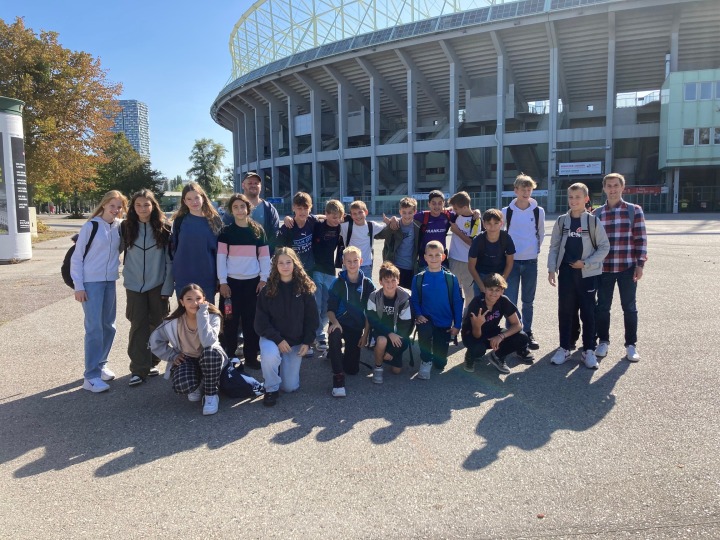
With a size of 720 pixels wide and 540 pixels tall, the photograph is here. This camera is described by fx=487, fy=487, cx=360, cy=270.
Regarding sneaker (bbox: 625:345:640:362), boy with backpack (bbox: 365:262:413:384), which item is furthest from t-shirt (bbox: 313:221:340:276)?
sneaker (bbox: 625:345:640:362)

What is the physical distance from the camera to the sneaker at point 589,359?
4.67 meters

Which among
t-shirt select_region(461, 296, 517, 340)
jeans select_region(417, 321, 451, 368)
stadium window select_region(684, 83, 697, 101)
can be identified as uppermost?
stadium window select_region(684, 83, 697, 101)

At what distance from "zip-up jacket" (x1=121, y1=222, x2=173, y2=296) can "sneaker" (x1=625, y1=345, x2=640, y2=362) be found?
4562 mm

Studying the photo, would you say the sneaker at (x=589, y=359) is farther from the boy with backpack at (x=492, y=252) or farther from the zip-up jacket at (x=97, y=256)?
the zip-up jacket at (x=97, y=256)

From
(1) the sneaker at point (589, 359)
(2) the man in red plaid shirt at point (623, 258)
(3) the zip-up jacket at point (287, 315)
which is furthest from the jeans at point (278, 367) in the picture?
(2) the man in red plaid shirt at point (623, 258)

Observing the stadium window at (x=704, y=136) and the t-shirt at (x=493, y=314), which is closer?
the t-shirt at (x=493, y=314)

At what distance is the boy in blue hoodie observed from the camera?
15.2 ft

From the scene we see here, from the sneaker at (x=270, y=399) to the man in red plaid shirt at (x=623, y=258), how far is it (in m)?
3.29

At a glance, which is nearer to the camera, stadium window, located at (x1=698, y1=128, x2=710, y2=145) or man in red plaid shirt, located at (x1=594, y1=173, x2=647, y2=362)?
man in red plaid shirt, located at (x1=594, y1=173, x2=647, y2=362)

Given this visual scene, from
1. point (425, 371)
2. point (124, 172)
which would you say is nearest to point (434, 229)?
point (425, 371)

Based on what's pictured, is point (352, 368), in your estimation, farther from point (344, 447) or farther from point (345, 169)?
point (345, 169)

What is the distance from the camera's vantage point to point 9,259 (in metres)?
13.4

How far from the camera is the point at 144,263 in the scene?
4.50m

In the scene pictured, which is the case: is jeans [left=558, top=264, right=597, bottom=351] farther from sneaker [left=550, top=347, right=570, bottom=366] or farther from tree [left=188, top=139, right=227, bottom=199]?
tree [left=188, top=139, right=227, bottom=199]
